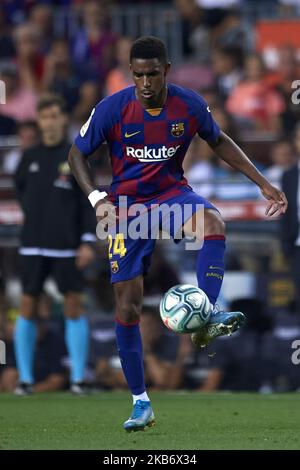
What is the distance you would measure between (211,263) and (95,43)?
29.6 ft

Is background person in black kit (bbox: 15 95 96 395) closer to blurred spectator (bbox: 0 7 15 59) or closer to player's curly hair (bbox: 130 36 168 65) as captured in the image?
player's curly hair (bbox: 130 36 168 65)

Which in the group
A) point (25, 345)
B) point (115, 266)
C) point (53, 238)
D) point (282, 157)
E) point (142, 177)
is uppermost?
point (142, 177)

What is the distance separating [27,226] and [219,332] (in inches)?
176

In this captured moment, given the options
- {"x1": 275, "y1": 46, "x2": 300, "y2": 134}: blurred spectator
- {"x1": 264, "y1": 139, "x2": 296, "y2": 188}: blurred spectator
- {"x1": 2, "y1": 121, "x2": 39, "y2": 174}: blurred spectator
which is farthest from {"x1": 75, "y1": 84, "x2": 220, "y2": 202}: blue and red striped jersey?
{"x1": 275, "y1": 46, "x2": 300, "y2": 134}: blurred spectator

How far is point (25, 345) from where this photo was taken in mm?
11531

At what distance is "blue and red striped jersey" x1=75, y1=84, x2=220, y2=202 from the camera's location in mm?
7883

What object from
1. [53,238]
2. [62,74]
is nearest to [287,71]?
[62,74]

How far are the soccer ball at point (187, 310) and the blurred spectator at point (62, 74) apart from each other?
774 cm

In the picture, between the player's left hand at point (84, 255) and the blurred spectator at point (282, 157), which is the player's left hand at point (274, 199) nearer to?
the player's left hand at point (84, 255)

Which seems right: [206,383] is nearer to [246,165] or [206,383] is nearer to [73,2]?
[246,165]

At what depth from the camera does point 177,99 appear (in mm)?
7945

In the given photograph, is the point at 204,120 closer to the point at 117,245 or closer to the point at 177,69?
the point at 117,245

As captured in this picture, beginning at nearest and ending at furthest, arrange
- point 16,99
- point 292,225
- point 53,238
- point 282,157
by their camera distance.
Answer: point 53,238, point 292,225, point 282,157, point 16,99

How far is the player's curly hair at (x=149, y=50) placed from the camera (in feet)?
25.0
